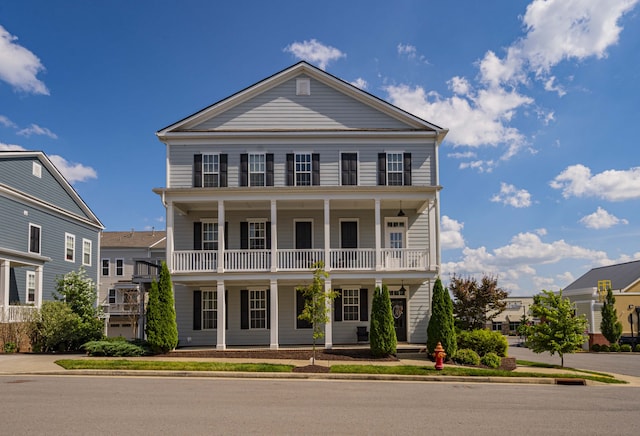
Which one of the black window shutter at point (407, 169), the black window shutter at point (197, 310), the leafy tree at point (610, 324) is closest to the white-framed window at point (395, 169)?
the black window shutter at point (407, 169)

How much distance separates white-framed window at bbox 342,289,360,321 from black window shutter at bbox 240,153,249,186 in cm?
652

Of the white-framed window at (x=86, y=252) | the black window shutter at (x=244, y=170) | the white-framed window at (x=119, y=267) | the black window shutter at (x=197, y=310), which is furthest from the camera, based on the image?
the white-framed window at (x=119, y=267)

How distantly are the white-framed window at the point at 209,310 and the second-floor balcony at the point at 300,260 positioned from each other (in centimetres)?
169

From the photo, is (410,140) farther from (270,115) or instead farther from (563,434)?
(563,434)

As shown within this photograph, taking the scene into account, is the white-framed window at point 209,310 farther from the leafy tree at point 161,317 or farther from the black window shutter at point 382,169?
the black window shutter at point 382,169

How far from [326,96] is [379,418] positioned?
57.0 feet

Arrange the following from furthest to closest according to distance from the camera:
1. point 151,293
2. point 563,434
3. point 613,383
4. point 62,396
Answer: point 151,293 → point 613,383 → point 62,396 → point 563,434

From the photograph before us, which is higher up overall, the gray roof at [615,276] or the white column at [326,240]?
the white column at [326,240]

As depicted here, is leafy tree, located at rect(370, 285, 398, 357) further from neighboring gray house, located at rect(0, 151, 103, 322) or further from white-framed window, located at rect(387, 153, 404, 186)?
neighboring gray house, located at rect(0, 151, 103, 322)

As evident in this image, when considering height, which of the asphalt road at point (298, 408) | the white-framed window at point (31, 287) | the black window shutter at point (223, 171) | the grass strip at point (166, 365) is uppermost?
the black window shutter at point (223, 171)

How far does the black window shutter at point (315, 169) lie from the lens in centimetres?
2397

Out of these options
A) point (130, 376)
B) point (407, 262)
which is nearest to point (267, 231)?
point (407, 262)

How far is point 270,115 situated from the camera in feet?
80.3

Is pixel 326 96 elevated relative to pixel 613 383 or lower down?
elevated
